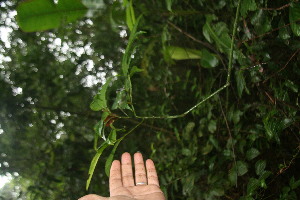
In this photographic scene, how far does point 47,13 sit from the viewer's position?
49.5 inches

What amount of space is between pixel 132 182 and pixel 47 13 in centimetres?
70

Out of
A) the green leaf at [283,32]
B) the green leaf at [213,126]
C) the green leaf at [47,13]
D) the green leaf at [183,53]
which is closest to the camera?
the green leaf at [283,32]

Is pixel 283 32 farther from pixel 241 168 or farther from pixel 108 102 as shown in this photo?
pixel 108 102

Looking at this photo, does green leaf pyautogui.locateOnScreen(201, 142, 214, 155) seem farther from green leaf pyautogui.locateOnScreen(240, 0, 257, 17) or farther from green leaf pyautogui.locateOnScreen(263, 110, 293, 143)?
green leaf pyautogui.locateOnScreen(240, 0, 257, 17)

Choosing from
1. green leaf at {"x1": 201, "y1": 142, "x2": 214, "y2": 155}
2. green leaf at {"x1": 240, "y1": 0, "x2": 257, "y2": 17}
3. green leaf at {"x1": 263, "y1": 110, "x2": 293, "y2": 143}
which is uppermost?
green leaf at {"x1": 240, "y1": 0, "x2": 257, "y2": 17}

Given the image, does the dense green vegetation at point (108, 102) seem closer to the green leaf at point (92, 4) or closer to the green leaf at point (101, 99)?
the green leaf at point (92, 4)

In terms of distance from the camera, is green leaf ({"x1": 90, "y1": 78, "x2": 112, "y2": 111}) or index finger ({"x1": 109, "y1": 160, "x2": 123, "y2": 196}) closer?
green leaf ({"x1": 90, "y1": 78, "x2": 112, "y2": 111})

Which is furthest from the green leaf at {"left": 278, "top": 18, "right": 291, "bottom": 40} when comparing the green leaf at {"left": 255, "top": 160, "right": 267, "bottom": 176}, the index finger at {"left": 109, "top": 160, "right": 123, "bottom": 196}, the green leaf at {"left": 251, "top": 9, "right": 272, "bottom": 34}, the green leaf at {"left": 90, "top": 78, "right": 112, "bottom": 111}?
the index finger at {"left": 109, "top": 160, "right": 123, "bottom": 196}

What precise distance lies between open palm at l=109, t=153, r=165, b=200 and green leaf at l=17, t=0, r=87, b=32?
56 centimetres

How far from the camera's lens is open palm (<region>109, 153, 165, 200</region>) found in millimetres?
1042

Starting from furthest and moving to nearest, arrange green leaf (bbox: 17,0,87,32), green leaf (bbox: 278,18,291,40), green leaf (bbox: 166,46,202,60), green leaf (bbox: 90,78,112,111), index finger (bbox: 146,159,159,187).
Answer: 1. green leaf (bbox: 166,46,202,60)
2. green leaf (bbox: 17,0,87,32)
3. index finger (bbox: 146,159,159,187)
4. green leaf (bbox: 278,18,291,40)
5. green leaf (bbox: 90,78,112,111)

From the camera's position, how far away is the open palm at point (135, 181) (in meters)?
1.04

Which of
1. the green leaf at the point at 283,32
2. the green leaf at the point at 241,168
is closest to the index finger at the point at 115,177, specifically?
the green leaf at the point at 241,168

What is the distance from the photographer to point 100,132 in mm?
845
